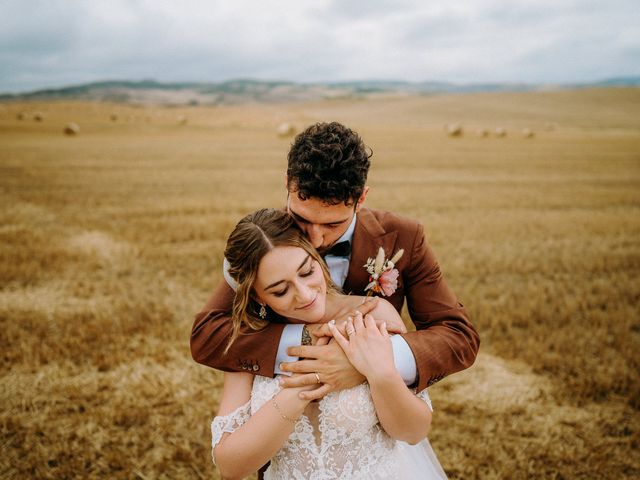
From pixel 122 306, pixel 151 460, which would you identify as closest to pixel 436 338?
pixel 151 460

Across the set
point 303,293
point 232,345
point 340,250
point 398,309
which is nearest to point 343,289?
point 340,250

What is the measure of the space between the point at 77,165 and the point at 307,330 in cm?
1649

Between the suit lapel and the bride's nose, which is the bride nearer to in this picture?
the bride's nose

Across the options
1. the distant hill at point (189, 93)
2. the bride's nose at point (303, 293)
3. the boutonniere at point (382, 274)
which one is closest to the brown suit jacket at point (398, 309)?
the boutonniere at point (382, 274)

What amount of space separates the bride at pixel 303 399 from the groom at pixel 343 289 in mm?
77

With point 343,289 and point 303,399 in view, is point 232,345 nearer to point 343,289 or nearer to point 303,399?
point 303,399

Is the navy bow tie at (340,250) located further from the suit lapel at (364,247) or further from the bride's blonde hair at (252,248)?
the bride's blonde hair at (252,248)

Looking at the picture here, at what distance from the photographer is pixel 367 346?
179 centimetres

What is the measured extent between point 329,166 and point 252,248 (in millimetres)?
501

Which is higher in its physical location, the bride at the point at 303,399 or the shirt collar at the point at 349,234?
the shirt collar at the point at 349,234

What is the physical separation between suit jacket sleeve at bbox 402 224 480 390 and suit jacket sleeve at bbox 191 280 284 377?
62 cm

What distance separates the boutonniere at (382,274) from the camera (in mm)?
2004

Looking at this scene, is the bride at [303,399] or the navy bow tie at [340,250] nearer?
the bride at [303,399]

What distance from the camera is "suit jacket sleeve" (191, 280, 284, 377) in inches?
77.4
